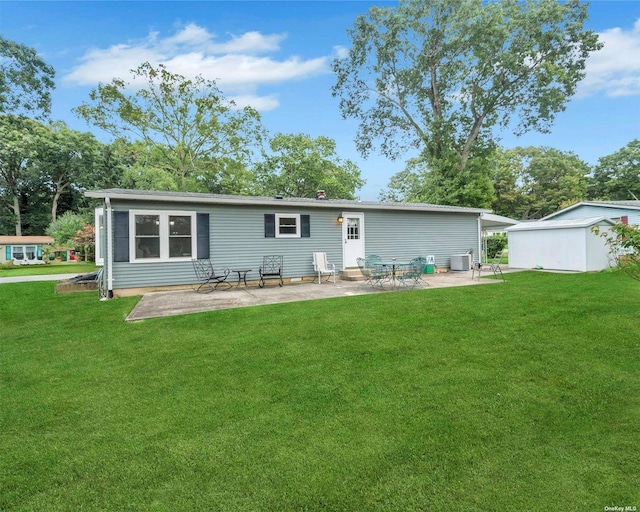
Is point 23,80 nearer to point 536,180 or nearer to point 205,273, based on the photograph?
point 205,273

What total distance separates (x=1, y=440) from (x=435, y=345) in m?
3.96

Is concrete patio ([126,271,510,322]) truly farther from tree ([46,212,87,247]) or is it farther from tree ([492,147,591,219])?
tree ([492,147,591,219])

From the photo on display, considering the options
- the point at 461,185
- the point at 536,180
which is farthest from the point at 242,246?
the point at 536,180

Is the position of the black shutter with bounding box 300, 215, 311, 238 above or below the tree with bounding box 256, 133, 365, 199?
below

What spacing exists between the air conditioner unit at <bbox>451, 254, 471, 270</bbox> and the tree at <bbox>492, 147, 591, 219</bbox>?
2536cm

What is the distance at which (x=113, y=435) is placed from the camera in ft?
8.13

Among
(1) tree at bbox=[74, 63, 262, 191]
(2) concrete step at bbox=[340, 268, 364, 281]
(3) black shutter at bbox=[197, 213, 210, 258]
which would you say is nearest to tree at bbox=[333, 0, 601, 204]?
(1) tree at bbox=[74, 63, 262, 191]

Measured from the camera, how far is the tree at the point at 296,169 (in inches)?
1040

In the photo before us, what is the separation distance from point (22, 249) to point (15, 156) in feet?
23.9

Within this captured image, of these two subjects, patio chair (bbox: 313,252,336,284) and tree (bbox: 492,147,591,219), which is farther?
tree (bbox: 492,147,591,219)

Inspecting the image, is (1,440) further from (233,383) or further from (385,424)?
(385,424)

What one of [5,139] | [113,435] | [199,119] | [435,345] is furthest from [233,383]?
[5,139]

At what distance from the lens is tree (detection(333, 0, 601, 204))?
19.9m

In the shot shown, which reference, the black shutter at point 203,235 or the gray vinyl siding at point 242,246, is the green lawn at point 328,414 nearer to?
the gray vinyl siding at point 242,246
